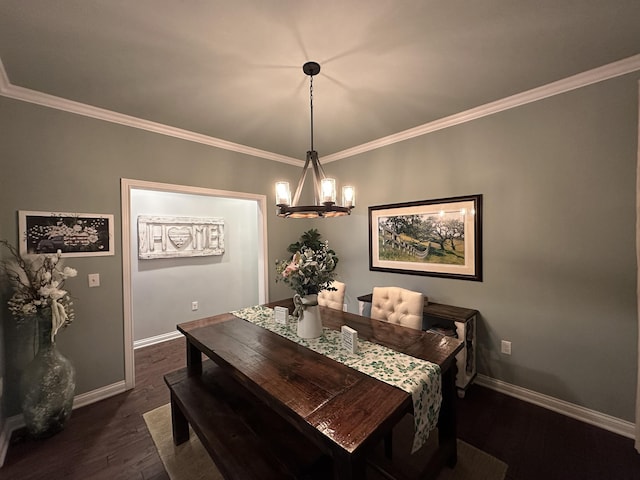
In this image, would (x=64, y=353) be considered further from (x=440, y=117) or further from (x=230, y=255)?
(x=440, y=117)

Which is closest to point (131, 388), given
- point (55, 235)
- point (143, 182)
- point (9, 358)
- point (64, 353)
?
point (64, 353)

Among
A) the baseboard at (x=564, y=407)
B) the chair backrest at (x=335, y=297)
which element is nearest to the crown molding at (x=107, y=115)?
the chair backrest at (x=335, y=297)

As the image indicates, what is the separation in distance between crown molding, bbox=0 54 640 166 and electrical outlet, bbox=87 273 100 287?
143 cm

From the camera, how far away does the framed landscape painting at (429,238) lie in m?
2.51

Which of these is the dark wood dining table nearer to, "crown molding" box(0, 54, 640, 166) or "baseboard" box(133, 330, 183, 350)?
"crown molding" box(0, 54, 640, 166)

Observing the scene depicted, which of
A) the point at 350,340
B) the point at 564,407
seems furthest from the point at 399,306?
the point at 564,407

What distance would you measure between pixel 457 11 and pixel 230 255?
4.09 m

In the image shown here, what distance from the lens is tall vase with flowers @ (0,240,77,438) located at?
73.8 inches

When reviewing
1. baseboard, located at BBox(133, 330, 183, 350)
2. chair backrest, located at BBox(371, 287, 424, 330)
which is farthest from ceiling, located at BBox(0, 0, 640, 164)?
baseboard, located at BBox(133, 330, 183, 350)

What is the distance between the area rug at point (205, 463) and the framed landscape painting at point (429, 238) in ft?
4.58

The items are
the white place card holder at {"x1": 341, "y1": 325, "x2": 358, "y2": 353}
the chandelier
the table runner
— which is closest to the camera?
the table runner

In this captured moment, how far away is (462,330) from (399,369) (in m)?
1.31

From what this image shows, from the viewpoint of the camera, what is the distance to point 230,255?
445 centimetres

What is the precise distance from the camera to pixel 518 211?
2.27 metres
